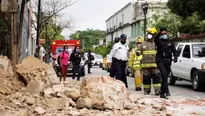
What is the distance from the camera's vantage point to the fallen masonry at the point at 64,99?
28.3ft

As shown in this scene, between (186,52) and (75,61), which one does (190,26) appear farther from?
(186,52)

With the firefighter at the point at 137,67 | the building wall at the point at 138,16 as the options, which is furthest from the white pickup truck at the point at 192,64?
the building wall at the point at 138,16

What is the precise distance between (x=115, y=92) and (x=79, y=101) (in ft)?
2.53

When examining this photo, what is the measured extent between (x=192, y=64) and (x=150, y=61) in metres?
4.17

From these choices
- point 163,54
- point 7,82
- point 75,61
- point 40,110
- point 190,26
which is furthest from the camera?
point 190,26

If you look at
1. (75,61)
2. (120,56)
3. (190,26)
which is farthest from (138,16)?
(120,56)

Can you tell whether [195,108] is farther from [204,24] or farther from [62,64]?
[204,24]

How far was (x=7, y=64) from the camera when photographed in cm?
1010

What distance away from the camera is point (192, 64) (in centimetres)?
1593

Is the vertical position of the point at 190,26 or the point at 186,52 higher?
the point at 190,26

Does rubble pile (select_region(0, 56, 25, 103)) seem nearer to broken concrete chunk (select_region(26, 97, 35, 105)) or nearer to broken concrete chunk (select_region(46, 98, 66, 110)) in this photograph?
broken concrete chunk (select_region(26, 97, 35, 105))

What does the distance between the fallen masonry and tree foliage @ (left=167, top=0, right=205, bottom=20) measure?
10.5 metres

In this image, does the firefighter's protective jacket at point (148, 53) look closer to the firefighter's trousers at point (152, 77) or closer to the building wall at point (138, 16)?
the firefighter's trousers at point (152, 77)

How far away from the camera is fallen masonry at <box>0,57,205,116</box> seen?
862 cm
